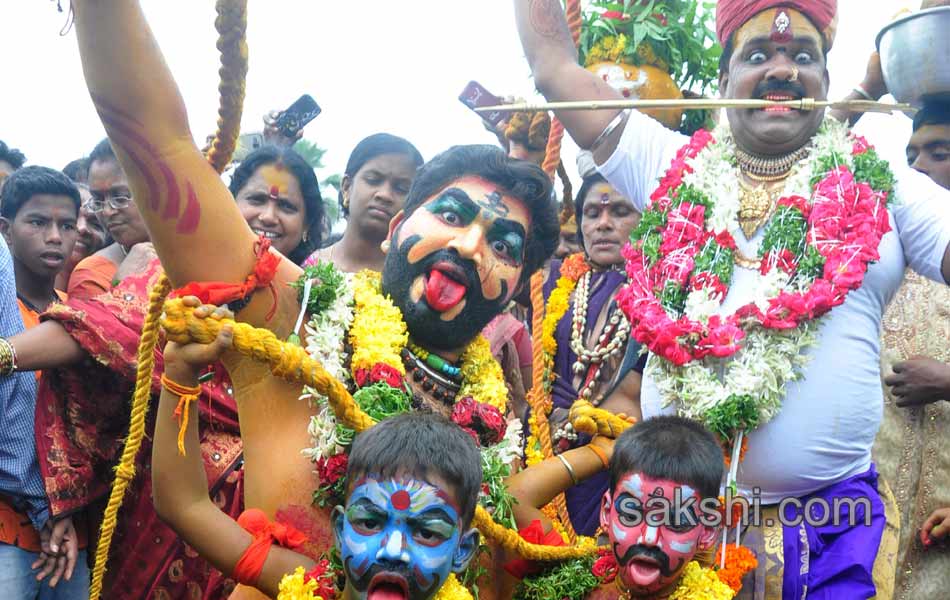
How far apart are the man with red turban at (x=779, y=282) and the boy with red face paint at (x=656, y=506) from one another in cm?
30

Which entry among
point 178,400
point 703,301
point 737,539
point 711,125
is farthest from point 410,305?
point 711,125

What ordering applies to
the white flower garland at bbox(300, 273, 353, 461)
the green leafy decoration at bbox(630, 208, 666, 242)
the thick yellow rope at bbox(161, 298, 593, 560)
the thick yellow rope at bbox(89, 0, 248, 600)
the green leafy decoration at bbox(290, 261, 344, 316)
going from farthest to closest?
1. the green leafy decoration at bbox(630, 208, 666, 242)
2. the green leafy decoration at bbox(290, 261, 344, 316)
3. the white flower garland at bbox(300, 273, 353, 461)
4. the thick yellow rope at bbox(89, 0, 248, 600)
5. the thick yellow rope at bbox(161, 298, 593, 560)

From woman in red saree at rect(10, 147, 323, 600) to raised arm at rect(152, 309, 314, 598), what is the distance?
2.45 ft

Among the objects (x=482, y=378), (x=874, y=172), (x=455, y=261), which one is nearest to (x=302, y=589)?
(x=482, y=378)

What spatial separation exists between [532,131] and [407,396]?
2.52 meters

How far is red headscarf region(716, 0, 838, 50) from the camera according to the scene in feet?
13.3

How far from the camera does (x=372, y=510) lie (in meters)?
2.91

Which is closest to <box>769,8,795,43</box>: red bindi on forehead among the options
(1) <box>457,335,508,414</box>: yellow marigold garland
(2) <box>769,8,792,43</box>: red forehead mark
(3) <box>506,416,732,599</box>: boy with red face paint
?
(2) <box>769,8,792,43</box>: red forehead mark

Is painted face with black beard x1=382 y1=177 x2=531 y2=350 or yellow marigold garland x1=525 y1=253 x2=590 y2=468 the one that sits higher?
painted face with black beard x1=382 y1=177 x2=531 y2=350

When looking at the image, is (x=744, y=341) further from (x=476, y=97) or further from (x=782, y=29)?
(x=476, y=97)

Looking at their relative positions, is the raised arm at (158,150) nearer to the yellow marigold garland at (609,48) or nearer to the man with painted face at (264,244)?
the man with painted face at (264,244)

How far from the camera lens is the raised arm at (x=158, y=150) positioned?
2.88 metres

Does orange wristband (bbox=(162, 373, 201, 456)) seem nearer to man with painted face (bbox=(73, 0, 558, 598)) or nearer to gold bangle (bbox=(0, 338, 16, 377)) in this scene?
man with painted face (bbox=(73, 0, 558, 598))

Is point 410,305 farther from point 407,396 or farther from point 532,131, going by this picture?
point 532,131
